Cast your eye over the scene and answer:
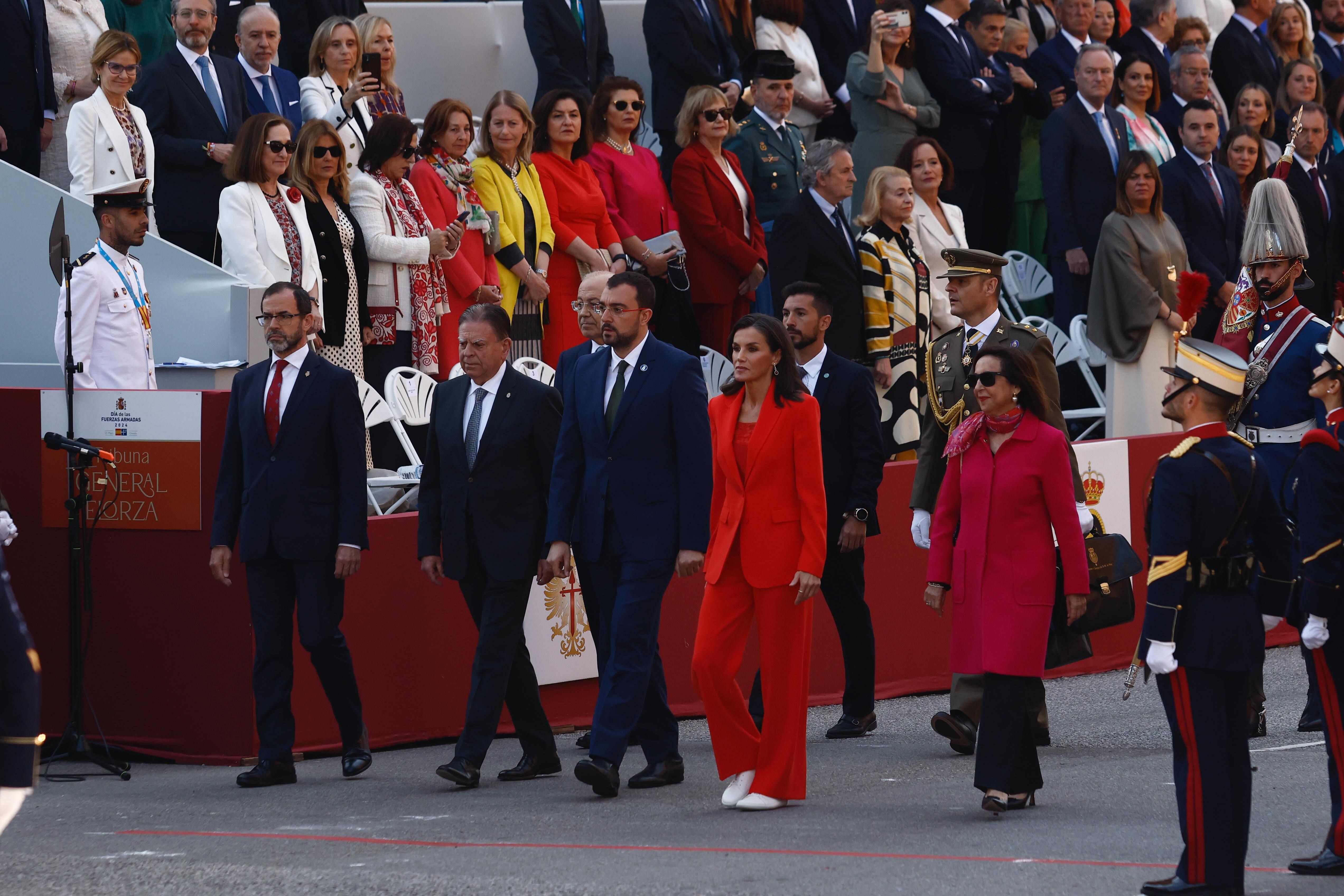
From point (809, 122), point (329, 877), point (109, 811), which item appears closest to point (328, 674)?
point (109, 811)

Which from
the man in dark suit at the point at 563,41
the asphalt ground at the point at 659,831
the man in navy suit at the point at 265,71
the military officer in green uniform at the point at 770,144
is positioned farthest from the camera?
the man in dark suit at the point at 563,41

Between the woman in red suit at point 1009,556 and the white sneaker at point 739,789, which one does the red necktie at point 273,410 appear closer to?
the white sneaker at point 739,789

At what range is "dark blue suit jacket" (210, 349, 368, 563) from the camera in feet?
26.2

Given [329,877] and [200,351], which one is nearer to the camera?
[329,877]

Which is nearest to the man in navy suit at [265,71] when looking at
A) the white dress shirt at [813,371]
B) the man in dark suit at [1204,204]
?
the white dress shirt at [813,371]

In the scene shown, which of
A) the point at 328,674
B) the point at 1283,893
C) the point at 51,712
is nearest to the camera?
the point at 1283,893

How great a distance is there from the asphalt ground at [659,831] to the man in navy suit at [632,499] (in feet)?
0.91

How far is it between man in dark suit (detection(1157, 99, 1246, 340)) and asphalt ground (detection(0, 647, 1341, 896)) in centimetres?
568

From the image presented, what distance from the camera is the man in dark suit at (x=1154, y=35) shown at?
15.9 meters

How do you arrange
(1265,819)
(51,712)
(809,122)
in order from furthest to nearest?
(809,122), (51,712), (1265,819)

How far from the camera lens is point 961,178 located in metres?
14.2

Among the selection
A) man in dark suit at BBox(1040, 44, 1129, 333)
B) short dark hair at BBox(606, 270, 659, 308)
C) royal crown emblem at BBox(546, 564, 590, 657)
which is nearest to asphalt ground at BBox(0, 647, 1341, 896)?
royal crown emblem at BBox(546, 564, 590, 657)

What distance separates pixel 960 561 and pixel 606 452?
1487 mm

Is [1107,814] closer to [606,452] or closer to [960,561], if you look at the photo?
[960,561]
